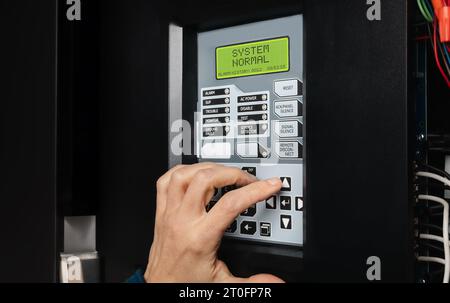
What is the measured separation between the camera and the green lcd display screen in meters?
0.79

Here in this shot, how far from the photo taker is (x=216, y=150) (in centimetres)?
86

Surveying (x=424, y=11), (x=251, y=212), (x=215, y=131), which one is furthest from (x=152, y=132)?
(x=424, y=11)

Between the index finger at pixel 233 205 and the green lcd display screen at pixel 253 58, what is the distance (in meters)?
0.19

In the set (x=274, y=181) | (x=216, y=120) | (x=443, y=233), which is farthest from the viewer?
(x=216, y=120)

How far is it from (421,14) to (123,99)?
528mm

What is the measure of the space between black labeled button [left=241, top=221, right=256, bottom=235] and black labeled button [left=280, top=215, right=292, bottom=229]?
0.05 m

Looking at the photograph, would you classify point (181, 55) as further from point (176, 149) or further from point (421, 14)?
point (421, 14)

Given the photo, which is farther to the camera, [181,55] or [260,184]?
[181,55]

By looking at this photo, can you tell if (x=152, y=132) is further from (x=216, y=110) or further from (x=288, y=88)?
(x=288, y=88)

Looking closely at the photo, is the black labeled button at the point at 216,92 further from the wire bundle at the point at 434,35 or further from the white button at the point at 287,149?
the wire bundle at the point at 434,35

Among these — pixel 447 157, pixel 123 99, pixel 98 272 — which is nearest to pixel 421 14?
pixel 447 157

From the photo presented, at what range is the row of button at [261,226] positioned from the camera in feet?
2.56

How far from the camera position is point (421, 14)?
69cm

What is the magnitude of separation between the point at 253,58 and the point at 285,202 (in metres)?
0.23
